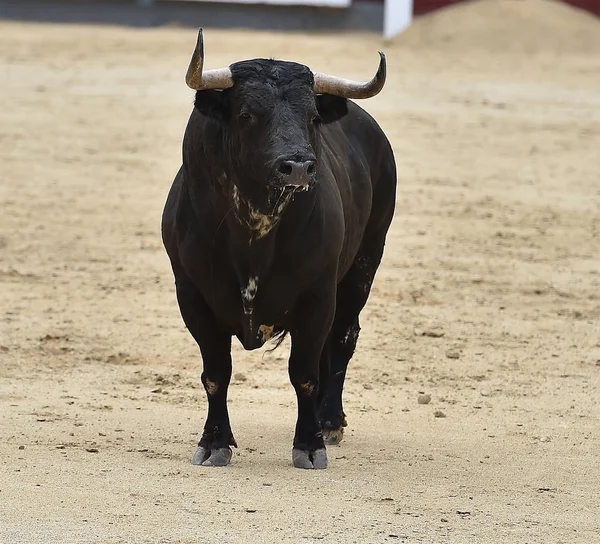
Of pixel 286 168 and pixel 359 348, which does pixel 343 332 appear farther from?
pixel 286 168

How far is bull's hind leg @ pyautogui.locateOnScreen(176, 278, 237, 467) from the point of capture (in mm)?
5551

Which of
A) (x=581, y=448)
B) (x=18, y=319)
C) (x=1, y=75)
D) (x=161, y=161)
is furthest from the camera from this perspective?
(x=1, y=75)

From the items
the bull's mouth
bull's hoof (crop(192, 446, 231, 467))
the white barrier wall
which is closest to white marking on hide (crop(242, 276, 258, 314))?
the bull's mouth

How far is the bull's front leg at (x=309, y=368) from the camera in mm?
5559

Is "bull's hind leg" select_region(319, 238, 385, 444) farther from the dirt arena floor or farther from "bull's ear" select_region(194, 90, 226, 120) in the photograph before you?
"bull's ear" select_region(194, 90, 226, 120)

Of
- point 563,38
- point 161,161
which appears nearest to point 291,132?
point 161,161

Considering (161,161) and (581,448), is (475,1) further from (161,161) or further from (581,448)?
(581,448)

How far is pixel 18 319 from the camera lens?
8.22 meters

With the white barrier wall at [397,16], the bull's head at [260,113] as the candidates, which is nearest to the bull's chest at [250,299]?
the bull's head at [260,113]

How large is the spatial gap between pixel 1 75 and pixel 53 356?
1047cm

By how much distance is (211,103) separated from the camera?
534cm

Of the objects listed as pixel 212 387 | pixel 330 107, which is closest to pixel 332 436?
pixel 212 387

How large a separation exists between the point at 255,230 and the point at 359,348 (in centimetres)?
266

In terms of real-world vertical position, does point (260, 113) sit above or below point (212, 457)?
above
